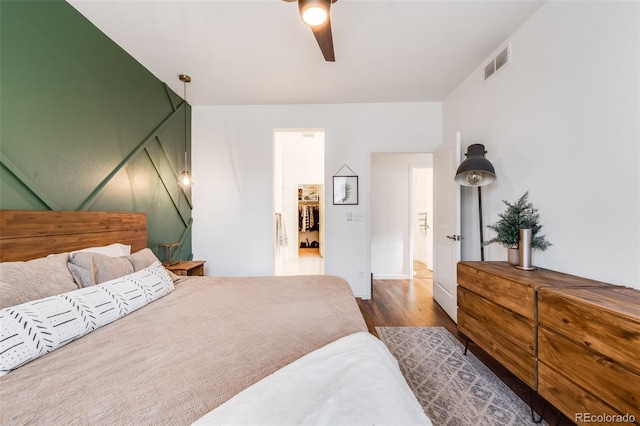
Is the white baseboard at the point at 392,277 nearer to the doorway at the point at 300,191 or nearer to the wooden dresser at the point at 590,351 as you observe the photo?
the doorway at the point at 300,191

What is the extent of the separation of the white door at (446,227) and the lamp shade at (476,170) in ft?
0.88

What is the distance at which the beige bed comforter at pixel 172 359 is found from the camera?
2.26 ft

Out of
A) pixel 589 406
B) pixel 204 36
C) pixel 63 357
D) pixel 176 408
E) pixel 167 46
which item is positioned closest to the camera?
pixel 176 408

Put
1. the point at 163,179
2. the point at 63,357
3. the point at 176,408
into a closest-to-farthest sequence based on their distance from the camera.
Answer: the point at 176,408 < the point at 63,357 < the point at 163,179

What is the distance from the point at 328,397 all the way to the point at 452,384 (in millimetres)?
1519

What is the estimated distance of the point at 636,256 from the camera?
123 centimetres

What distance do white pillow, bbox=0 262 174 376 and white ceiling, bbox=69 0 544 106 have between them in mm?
2005

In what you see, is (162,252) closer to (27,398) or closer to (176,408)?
(27,398)

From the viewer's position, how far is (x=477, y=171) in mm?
2113

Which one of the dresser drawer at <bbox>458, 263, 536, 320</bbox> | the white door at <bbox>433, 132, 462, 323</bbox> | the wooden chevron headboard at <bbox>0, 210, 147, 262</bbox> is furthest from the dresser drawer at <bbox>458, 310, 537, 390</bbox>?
the wooden chevron headboard at <bbox>0, 210, 147, 262</bbox>

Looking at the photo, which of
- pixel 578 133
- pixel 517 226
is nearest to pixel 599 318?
pixel 517 226

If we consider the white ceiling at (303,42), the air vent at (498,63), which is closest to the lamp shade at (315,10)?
the white ceiling at (303,42)

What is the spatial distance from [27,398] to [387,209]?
4.36 m

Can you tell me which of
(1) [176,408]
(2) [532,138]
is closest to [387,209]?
(2) [532,138]
